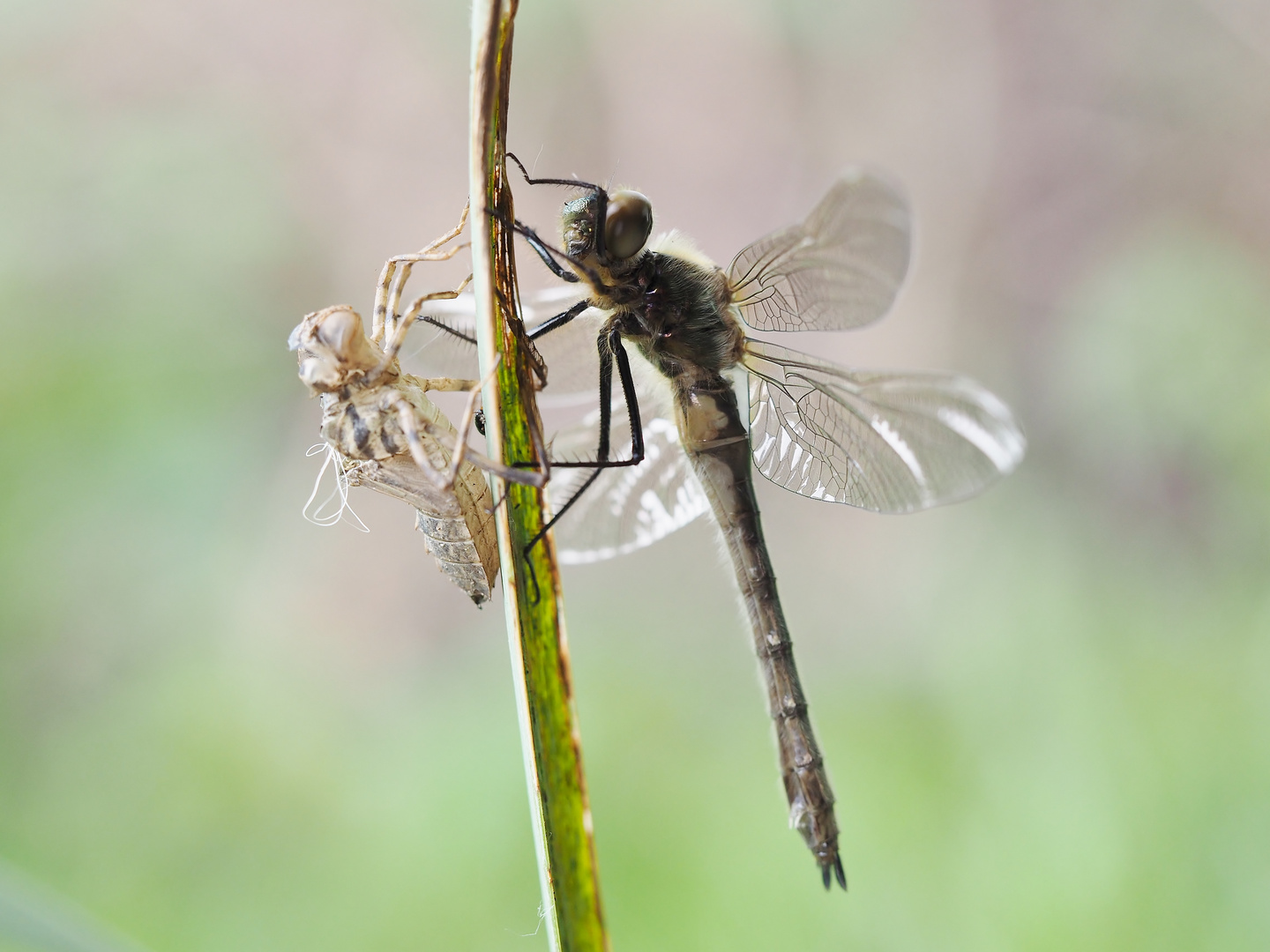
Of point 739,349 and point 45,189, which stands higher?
point 45,189

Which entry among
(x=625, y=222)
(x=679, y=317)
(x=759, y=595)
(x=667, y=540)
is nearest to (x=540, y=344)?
(x=679, y=317)

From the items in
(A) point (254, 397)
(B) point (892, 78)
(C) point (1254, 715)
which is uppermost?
(B) point (892, 78)

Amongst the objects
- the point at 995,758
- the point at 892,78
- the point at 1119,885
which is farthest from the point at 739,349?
the point at 892,78

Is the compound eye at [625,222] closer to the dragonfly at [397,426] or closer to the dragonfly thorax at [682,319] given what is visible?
the dragonfly thorax at [682,319]

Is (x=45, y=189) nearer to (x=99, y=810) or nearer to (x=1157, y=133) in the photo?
(x=99, y=810)

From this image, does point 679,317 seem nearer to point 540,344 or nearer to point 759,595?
point 540,344

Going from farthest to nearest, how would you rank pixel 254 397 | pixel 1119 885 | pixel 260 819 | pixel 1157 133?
pixel 1157 133 < pixel 254 397 < pixel 260 819 < pixel 1119 885

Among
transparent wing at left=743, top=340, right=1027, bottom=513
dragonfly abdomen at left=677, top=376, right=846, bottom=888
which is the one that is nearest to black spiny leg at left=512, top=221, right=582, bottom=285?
dragonfly abdomen at left=677, top=376, right=846, bottom=888
